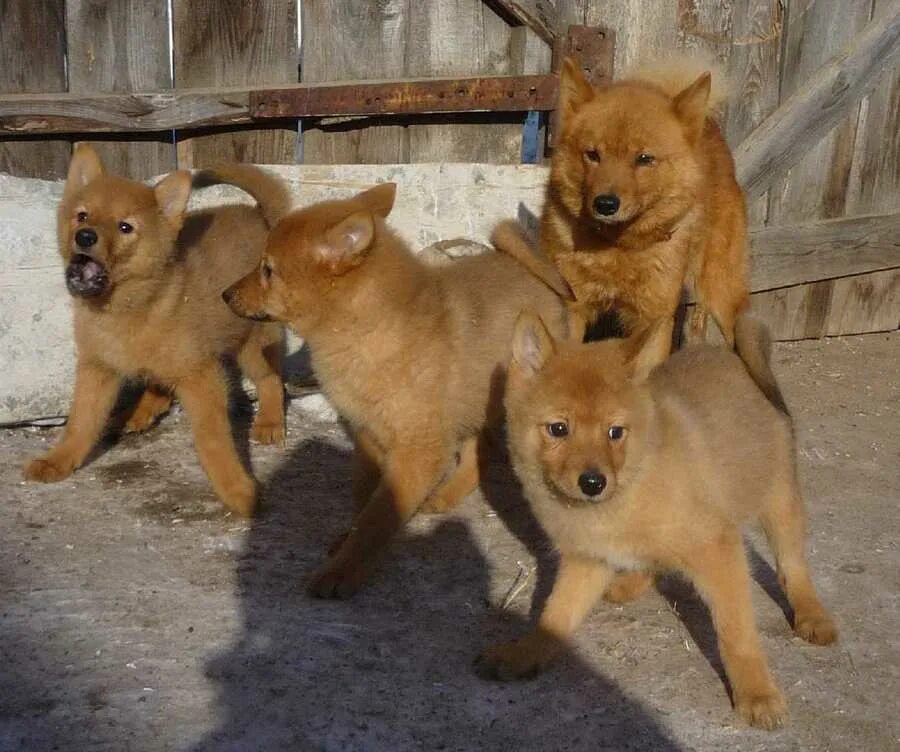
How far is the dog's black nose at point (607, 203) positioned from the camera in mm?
4246

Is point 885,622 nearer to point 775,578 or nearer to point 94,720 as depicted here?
point 775,578

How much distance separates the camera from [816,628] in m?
3.53

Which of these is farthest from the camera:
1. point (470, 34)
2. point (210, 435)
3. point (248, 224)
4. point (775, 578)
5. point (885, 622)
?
point (470, 34)

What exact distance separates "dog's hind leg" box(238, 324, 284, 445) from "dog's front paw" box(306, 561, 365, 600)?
1491 mm

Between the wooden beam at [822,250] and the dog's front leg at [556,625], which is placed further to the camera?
the wooden beam at [822,250]

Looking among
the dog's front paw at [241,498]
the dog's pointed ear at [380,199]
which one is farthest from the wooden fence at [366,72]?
the dog's front paw at [241,498]

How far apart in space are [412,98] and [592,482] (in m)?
3.40

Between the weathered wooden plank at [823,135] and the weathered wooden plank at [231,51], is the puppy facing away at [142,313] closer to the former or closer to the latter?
the weathered wooden plank at [231,51]

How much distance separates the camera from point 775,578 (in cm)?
401

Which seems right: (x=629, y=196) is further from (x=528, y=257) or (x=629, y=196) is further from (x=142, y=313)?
(x=142, y=313)

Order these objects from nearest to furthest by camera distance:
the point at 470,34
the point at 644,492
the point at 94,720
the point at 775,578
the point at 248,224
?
the point at 94,720 < the point at 644,492 < the point at 775,578 < the point at 248,224 < the point at 470,34

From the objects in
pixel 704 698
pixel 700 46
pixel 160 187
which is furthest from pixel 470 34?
pixel 704 698

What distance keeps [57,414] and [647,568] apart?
121 inches

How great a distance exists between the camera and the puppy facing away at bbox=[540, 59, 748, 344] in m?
4.43
